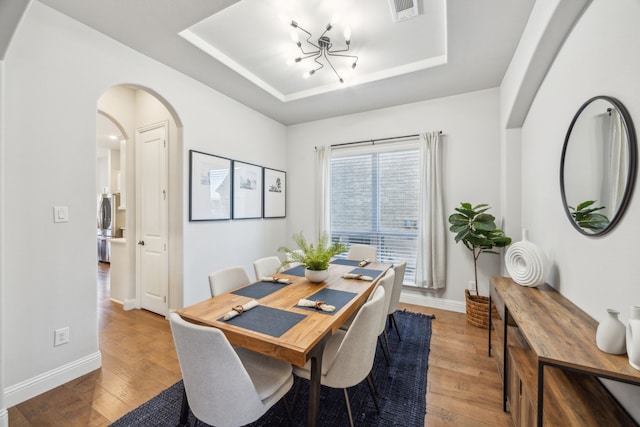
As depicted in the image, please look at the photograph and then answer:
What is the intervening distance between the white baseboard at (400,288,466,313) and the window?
0.20 m

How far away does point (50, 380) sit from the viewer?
188 centimetres

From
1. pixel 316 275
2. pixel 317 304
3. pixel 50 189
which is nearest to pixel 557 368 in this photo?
pixel 317 304

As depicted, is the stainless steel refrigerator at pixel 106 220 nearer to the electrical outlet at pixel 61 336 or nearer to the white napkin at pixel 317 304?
the electrical outlet at pixel 61 336

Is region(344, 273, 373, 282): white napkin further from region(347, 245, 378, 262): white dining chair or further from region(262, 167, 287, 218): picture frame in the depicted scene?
region(262, 167, 287, 218): picture frame

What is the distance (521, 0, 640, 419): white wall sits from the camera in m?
1.12

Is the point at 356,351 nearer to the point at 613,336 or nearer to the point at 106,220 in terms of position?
the point at 613,336

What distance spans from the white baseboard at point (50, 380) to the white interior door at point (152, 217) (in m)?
0.99

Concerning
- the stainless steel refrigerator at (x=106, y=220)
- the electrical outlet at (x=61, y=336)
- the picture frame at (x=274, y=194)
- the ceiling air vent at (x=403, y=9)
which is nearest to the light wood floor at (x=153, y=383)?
the electrical outlet at (x=61, y=336)

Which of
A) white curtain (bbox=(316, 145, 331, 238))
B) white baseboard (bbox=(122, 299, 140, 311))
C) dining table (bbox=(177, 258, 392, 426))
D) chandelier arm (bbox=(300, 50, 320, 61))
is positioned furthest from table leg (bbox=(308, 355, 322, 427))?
white baseboard (bbox=(122, 299, 140, 311))

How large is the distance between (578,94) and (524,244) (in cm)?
101

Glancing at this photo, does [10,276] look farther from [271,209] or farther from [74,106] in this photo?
[271,209]

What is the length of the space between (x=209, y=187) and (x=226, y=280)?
59.7 inches

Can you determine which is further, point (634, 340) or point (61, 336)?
point (61, 336)

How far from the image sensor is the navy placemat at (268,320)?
1295mm
